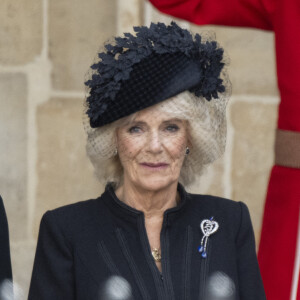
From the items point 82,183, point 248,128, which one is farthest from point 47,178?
point 248,128

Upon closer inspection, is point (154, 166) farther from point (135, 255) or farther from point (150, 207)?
point (135, 255)

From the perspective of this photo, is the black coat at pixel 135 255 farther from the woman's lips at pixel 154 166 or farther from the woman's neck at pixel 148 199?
the woman's lips at pixel 154 166

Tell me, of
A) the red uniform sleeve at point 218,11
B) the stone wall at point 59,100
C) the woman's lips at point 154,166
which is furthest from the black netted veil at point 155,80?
the stone wall at point 59,100

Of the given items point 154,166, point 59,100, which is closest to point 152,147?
point 154,166

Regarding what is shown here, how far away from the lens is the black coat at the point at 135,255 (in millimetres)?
2951

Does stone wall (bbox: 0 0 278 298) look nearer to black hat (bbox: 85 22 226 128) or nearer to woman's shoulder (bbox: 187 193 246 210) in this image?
woman's shoulder (bbox: 187 193 246 210)

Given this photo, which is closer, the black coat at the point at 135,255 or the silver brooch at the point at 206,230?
the black coat at the point at 135,255

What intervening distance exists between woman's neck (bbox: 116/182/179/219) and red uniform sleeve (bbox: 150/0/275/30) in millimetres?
821

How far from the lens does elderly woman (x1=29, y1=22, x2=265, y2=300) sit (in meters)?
2.95

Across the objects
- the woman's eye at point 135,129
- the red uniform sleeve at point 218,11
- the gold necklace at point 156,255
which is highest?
the red uniform sleeve at point 218,11

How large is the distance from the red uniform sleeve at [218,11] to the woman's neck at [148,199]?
82cm

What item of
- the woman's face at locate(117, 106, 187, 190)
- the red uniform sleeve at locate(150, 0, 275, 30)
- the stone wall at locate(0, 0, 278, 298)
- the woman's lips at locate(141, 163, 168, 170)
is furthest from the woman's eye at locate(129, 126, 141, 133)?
the stone wall at locate(0, 0, 278, 298)

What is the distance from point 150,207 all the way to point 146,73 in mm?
473

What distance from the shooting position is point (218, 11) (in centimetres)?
366
